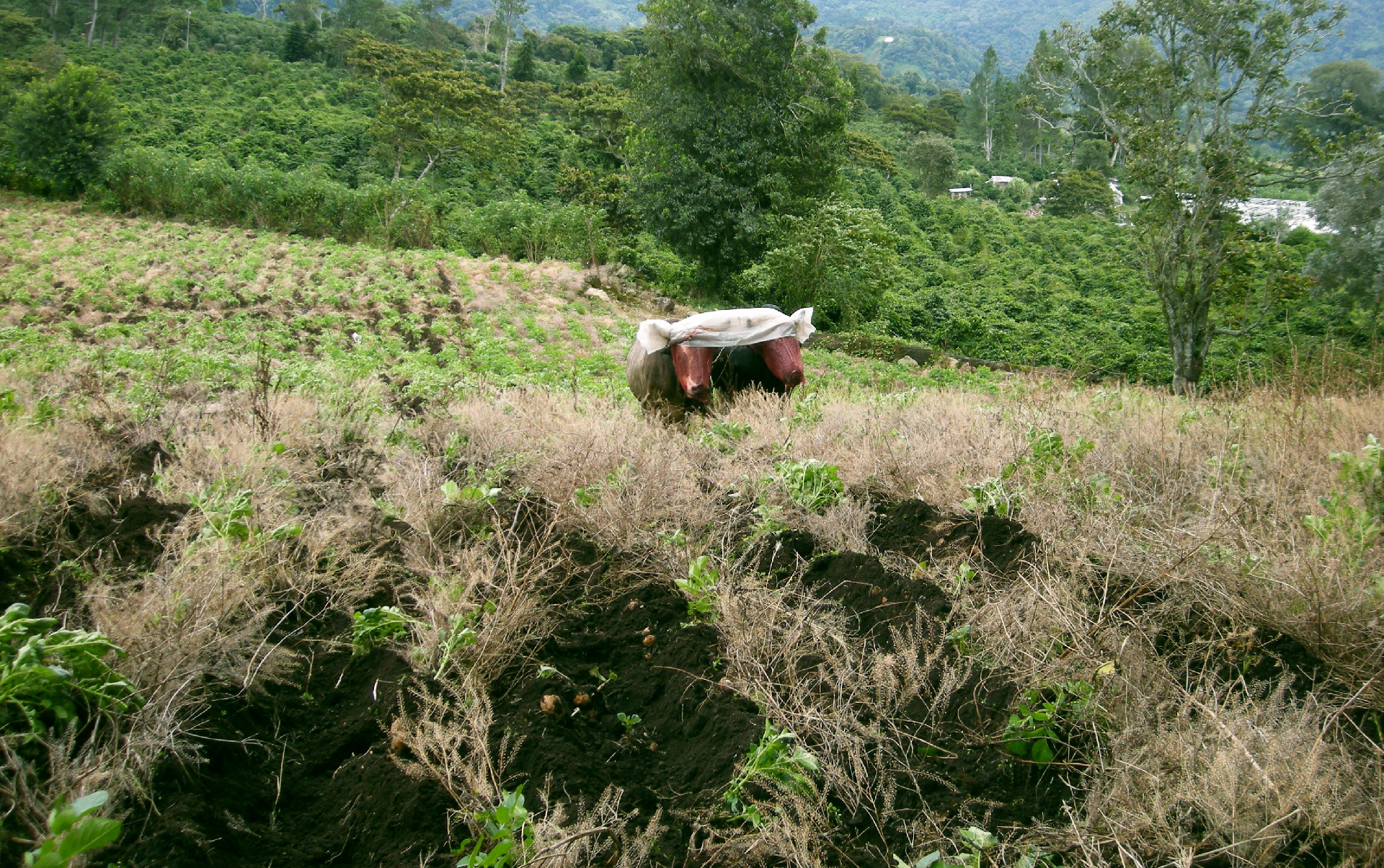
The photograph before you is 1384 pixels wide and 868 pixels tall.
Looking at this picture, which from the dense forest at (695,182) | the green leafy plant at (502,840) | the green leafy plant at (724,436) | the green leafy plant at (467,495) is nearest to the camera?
the green leafy plant at (502,840)

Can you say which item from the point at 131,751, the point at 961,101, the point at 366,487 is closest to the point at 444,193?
the point at 366,487

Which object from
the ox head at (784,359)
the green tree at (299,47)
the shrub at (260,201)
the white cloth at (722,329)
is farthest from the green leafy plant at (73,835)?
the green tree at (299,47)

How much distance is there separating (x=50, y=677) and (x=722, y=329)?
4401 mm

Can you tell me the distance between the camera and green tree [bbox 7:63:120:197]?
24.2 meters

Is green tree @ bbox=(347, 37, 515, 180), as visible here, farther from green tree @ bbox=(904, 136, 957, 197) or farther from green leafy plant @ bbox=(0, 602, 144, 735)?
green leafy plant @ bbox=(0, 602, 144, 735)

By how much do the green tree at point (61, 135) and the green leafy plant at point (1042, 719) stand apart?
104 feet

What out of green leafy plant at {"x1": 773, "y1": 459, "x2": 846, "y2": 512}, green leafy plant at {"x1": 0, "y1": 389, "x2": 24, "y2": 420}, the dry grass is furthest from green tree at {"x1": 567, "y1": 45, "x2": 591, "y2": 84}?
green leafy plant at {"x1": 773, "y1": 459, "x2": 846, "y2": 512}

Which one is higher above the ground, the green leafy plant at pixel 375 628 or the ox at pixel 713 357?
the ox at pixel 713 357

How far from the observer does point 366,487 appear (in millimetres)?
3725

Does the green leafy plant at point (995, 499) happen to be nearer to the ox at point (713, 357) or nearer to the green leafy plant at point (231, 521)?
the ox at point (713, 357)

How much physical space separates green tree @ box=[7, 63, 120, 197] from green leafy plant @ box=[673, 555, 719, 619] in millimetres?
30499

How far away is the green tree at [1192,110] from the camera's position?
14.7 m

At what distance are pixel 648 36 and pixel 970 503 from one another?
2180 cm

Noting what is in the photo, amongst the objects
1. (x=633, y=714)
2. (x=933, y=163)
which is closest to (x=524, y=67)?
(x=933, y=163)
